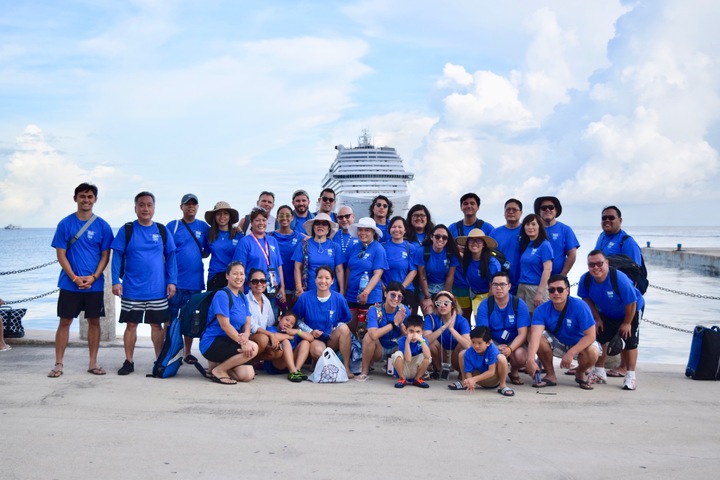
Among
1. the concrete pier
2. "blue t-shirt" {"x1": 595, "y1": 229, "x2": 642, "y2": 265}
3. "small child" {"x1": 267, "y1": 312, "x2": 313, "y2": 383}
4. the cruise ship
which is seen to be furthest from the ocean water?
the cruise ship

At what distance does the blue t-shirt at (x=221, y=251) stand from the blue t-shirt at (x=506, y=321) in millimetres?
2604

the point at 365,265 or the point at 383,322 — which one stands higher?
the point at 365,265

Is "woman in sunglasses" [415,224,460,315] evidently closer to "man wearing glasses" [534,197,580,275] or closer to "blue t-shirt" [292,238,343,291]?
"blue t-shirt" [292,238,343,291]

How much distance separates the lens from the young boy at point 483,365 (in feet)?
17.9

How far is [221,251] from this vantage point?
21.2ft

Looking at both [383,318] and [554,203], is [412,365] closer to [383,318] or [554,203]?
[383,318]

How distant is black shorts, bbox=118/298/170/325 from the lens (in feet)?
19.5

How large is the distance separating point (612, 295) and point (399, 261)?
6.78 feet

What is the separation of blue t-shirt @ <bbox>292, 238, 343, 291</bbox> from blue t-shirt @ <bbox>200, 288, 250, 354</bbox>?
2.72 ft

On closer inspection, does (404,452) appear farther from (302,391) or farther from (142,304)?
(142,304)

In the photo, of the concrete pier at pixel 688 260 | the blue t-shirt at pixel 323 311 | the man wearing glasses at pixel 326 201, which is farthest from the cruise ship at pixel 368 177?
the blue t-shirt at pixel 323 311

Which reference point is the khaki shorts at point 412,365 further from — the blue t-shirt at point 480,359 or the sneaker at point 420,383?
the blue t-shirt at point 480,359

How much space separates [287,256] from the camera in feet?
22.0

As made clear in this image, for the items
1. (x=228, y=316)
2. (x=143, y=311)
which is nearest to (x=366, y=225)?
(x=228, y=316)
